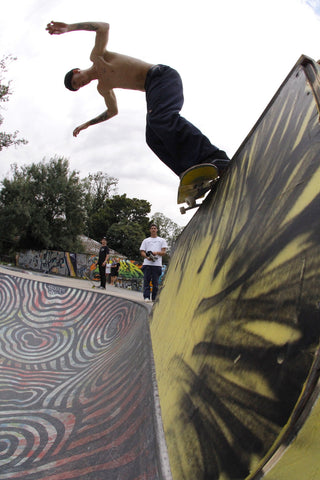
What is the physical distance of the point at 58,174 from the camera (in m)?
32.1

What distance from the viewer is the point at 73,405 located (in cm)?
154

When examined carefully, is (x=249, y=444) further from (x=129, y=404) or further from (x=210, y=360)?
(x=129, y=404)

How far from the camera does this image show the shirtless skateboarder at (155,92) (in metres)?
1.90

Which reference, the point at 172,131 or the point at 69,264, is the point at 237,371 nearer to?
the point at 172,131

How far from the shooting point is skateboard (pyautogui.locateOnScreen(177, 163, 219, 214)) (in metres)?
1.71

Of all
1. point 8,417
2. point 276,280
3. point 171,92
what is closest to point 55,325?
point 8,417

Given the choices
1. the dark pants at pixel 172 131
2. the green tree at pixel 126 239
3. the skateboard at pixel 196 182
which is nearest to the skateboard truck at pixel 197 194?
the skateboard at pixel 196 182

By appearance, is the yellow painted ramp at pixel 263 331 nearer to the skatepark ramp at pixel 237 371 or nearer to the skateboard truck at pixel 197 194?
the skatepark ramp at pixel 237 371

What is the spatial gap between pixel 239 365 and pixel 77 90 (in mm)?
3154

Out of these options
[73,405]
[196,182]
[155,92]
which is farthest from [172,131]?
[73,405]

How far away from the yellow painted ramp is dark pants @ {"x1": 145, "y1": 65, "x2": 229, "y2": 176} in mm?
839

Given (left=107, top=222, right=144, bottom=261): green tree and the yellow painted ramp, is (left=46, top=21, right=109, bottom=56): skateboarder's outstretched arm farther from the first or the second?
(left=107, top=222, right=144, bottom=261): green tree

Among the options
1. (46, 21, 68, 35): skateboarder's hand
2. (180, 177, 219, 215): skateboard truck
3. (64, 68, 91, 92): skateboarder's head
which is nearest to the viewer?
(180, 177, 219, 215): skateboard truck

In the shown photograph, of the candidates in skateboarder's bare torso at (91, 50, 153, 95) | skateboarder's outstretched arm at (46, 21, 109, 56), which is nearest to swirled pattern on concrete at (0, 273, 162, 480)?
skateboarder's bare torso at (91, 50, 153, 95)
